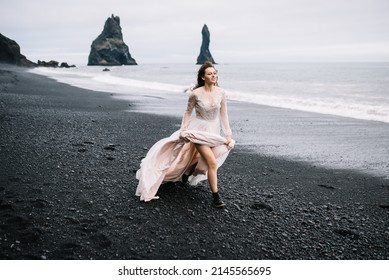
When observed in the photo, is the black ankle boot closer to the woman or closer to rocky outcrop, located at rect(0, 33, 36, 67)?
the woman

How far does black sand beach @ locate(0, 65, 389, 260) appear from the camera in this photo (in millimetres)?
3686

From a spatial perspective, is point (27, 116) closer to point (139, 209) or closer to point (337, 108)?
point (139, 209)

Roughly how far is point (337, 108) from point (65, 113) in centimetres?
1461

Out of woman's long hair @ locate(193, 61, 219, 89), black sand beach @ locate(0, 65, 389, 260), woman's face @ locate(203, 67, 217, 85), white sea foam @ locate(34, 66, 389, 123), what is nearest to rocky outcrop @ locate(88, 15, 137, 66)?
white sea foam @ locate(34, 66, 389, 123)

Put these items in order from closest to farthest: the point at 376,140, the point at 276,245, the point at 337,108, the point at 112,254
A: the point at 112,254 < the point at 276,245 < the point at 376,140 < the point at 337,108

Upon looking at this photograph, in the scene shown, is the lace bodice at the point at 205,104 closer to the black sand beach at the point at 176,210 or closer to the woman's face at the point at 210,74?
the woman's face at the point at 210,74

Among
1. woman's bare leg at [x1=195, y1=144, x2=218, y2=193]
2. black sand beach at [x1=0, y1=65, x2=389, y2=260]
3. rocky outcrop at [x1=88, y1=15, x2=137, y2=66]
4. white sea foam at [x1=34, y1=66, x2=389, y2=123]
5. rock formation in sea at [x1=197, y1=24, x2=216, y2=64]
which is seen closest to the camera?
black sand beach at [x1=0, y1=65, x2=389, y2=260]

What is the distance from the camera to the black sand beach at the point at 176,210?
12.1 feet

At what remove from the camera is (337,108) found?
1838 centimetres

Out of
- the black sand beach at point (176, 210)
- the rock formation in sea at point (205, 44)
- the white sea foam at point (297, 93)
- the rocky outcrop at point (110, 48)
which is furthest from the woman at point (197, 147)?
the rock formation in sea at point (205, 44)

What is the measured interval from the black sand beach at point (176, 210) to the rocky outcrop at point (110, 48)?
548 ft

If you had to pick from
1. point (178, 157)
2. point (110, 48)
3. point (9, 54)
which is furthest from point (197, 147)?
point (110, 48)

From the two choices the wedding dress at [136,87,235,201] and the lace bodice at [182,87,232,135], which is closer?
the wedding dress at [136,87,235,201]
